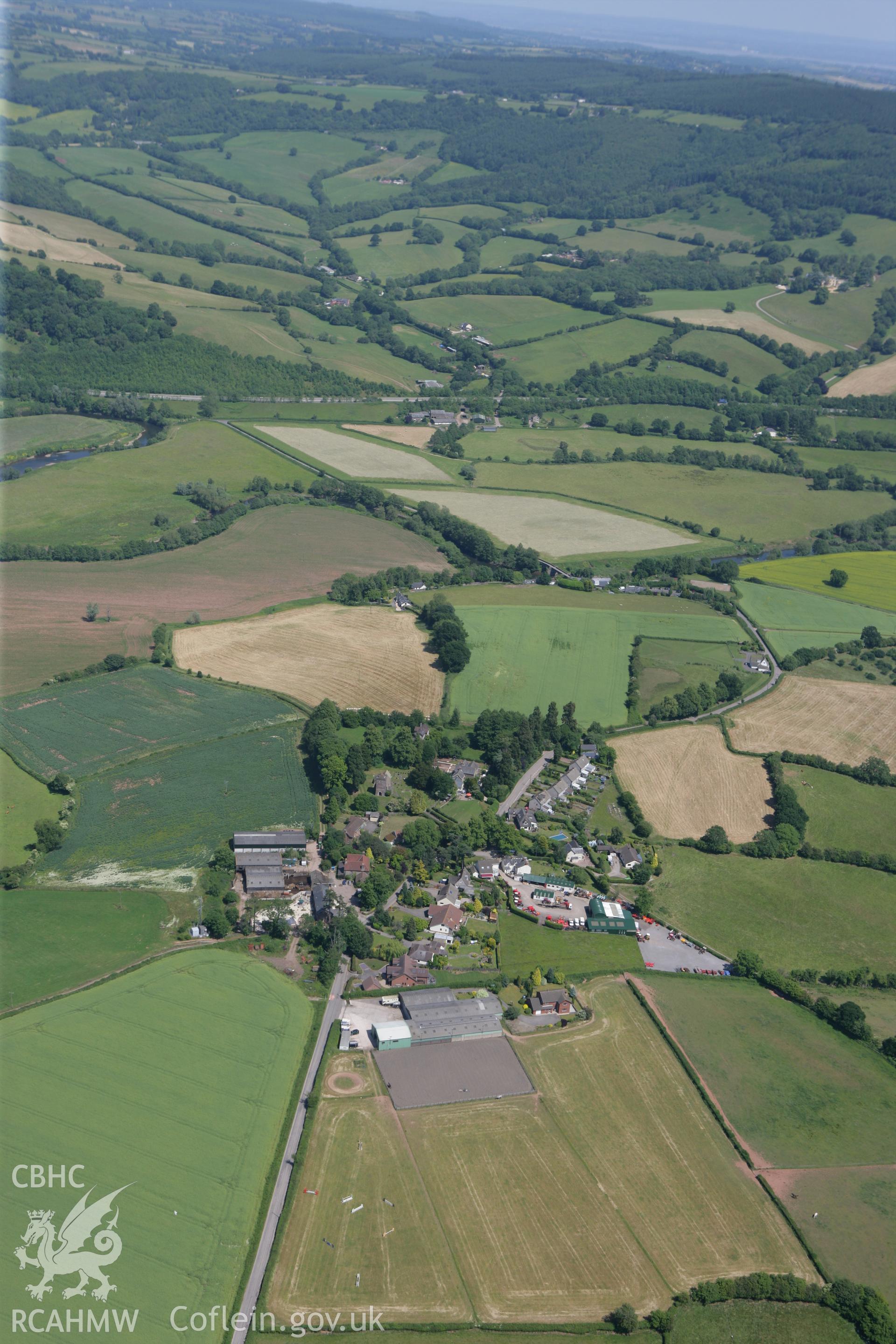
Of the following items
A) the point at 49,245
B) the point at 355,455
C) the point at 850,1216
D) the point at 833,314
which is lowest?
the point at 850,1216

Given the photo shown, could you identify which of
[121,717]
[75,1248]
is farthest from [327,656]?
[75,1248]

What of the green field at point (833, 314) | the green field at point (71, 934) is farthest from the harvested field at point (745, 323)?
Answer: the green field at point (71, 934)

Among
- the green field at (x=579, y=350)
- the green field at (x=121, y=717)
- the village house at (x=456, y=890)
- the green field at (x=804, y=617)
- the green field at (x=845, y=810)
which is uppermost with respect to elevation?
the green field at (x=579, y=350)

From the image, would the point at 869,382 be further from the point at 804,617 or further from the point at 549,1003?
the point at 549,1003

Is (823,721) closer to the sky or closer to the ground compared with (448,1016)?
closer to the sky

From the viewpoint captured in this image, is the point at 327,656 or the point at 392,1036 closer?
the point at 392,1036

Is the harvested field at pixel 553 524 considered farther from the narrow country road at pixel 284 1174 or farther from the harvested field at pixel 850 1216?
the harvested field at pixel 850 1216

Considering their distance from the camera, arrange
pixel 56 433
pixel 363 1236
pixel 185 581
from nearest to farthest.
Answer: pixel 363 1236 < pixel 185 581 < pixel 56 433
